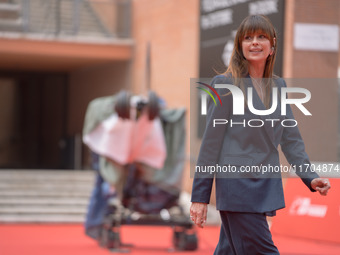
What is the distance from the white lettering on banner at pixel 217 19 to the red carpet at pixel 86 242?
3627 mm

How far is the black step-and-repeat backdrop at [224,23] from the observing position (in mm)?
10516

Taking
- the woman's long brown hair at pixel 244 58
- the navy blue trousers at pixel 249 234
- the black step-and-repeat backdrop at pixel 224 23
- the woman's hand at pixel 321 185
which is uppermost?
the black step-and-repeat backdrop at pixel 224 23

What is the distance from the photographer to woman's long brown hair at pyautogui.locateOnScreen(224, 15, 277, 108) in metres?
3.07

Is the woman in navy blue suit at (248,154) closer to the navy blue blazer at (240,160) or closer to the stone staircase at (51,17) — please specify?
the navy blue blazer at (240,160)

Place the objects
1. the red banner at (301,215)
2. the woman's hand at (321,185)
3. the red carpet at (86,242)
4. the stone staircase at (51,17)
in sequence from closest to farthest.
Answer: the woman's hand at (321,185) → the red banner at (301,215) → the red carpet at (86,242) → the stone staircase at (51,17)

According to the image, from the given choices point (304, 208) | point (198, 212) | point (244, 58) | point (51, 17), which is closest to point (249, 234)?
point (198, 212)

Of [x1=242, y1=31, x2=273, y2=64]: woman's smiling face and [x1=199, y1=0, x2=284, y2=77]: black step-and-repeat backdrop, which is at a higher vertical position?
[x1=199, y1=0, x2=284, y2=77]: black step-and-repeat backdrop

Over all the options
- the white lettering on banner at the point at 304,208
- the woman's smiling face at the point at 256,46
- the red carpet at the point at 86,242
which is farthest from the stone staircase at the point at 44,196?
the woman's smiling face at the point at 256,46

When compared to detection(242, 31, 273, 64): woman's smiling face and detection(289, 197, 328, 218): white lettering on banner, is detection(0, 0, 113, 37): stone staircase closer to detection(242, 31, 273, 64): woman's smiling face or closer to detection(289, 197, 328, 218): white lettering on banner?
detection(289, 197, 328, 218): white lettering on banner

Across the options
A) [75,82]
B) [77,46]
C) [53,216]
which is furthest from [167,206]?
[75,82]

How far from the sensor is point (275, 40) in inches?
125

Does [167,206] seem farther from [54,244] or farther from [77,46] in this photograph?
[77,46]

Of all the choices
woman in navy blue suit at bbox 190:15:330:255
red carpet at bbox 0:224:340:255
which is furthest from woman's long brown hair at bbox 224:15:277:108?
red carpet at bbox 0:224:340:255

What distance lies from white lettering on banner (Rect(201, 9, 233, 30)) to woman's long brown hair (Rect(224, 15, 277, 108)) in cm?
857
